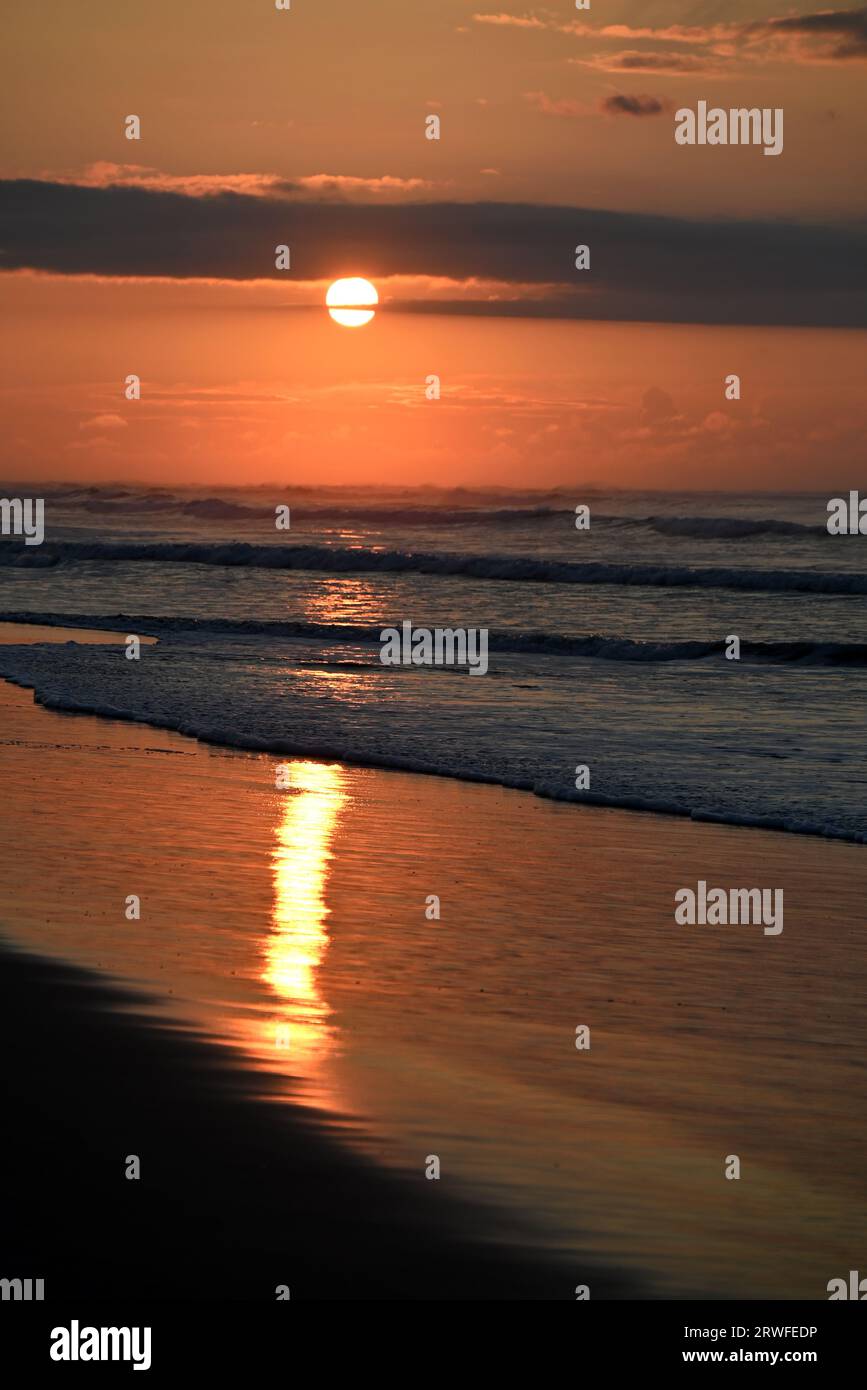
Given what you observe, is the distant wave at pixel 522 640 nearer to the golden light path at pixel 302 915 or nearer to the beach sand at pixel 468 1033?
the golden light path at pixel 302 915

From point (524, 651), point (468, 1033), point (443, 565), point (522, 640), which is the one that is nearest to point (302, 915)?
point (468, 1033)

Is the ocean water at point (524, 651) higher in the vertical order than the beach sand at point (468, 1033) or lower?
higher

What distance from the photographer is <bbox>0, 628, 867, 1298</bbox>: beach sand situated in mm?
6086

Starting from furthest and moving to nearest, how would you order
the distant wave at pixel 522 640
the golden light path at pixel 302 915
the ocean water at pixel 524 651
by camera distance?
1. the distant wave at pixel 522 640
2. the ocean water at pixel 524 651
3. the golden light path at pixel 302 915

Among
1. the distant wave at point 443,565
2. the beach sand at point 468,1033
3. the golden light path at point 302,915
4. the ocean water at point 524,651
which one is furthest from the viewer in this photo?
the distant wave at point 443,565

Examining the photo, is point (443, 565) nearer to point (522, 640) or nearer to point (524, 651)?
point (522, 640)

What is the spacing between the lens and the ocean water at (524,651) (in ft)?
58.0

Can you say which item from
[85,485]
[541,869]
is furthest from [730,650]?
[85,485]

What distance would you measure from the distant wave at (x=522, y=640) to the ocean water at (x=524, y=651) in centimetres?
12

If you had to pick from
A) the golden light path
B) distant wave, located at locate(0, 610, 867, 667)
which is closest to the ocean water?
distant wave, located at locate(0, 610, 867, 667)

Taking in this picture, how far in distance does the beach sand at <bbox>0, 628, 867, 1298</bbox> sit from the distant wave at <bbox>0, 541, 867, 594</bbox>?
41.1 meters

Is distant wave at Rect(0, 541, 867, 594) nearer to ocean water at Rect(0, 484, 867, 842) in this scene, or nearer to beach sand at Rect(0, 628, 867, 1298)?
ocean water at Rect(0, 484, 867, 842)

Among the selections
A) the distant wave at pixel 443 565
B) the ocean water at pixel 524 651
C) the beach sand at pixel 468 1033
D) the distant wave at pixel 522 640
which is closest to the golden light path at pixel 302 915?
the beach sand at pixel 468 1033
